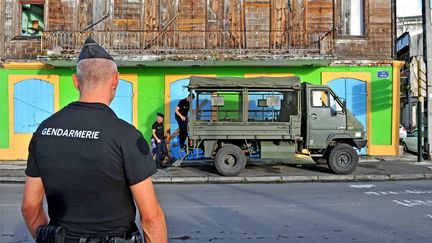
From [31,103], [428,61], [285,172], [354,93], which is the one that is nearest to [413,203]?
[285,172]

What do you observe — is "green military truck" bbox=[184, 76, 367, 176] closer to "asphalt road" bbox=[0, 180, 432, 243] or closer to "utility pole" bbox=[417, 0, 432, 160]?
"asphalt road" bbox=[0, 180, 432, 243]

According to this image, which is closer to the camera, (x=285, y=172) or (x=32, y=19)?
(x=285, y=172)

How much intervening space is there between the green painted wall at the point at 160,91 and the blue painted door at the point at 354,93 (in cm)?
39

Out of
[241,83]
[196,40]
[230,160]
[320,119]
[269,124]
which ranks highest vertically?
[196,40]

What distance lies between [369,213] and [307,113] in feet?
17.0

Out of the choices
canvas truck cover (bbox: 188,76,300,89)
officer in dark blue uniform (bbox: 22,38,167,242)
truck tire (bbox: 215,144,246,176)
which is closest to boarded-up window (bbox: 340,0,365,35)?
canvas truck cover (bbox: 188,76,300,89)

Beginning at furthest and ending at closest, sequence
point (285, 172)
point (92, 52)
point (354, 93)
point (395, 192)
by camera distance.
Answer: point (354, 93) → point (285, 172) → point (395, 192) → point (92, 52)

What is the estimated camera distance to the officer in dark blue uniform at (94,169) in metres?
2.00

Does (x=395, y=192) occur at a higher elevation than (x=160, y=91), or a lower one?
lower

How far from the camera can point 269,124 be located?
Result: 38.4 ft

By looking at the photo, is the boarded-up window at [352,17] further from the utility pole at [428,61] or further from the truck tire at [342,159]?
the truck tire at [342,159]

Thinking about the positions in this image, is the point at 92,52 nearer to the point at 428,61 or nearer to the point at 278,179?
the point at 278,179

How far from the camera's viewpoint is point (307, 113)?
11922 mm

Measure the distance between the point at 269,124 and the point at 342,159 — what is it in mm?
2372
